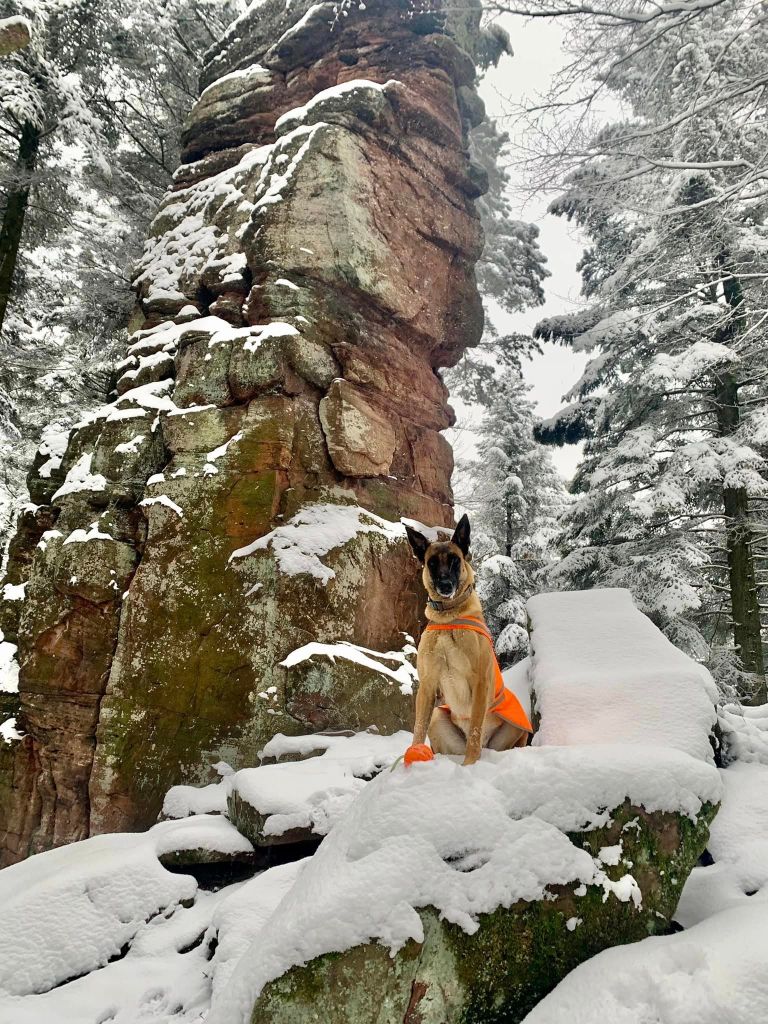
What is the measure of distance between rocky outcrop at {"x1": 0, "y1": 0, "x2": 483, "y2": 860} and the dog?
340 cm

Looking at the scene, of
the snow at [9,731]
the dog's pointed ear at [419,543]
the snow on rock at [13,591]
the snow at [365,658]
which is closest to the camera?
the dog's pointed ear at [419,543]

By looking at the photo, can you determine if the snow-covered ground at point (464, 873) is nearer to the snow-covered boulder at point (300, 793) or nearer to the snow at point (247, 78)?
the snow-covered boulder at point (300, 793)

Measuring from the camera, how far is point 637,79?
7441mm

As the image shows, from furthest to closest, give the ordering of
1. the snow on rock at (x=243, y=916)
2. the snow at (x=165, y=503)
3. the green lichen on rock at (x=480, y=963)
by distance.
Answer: the snow at (x=165, y=503)
the snow on rock at (x=243, y=916)
the green lichen on rock at (x=480, y=963)

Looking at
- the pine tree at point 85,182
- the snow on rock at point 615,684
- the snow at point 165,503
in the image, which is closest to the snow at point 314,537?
the snow at point 165,503

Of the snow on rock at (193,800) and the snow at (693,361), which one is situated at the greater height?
the snow at (693,361)

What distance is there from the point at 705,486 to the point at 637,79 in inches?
269

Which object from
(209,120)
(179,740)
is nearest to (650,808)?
(179,740)

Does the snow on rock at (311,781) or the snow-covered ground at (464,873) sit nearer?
the snow-covered ground at (464,873)

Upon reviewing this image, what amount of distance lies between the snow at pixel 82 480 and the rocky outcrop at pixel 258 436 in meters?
0.04

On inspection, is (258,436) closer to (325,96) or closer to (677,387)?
(325,96)

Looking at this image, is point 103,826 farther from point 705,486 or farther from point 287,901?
point 705,486

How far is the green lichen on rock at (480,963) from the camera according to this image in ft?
6.54

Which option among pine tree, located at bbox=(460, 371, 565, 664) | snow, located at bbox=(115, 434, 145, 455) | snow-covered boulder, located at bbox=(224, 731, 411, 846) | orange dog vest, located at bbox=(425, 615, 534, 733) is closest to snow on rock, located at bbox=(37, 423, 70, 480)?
snow, located at bbox=(115, 434, 145, 455)
